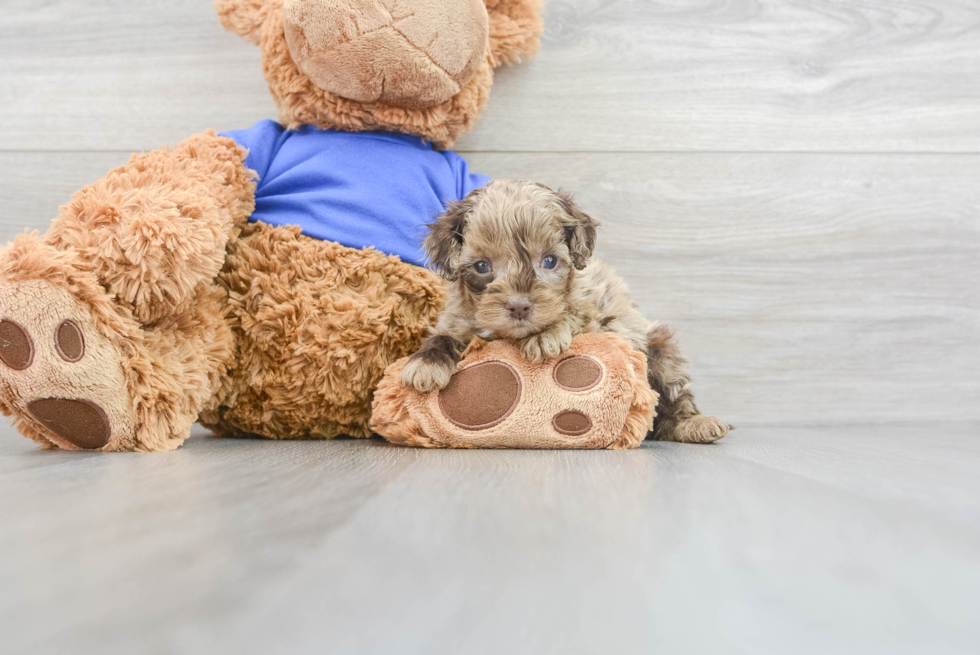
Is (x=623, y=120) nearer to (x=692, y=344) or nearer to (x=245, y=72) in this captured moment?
(x=692, y=344)

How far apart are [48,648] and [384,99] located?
47.5 inches

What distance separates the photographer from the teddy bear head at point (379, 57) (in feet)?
4.17

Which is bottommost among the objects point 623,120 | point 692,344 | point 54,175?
point 692,344

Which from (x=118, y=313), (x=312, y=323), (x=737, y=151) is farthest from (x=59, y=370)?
(x=737, y=151)

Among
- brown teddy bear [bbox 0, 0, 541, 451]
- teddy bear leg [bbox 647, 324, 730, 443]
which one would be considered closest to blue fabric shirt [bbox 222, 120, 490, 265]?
brown teddy bear [bbox 0, 0, 541, 451]

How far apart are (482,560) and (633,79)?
155 centimetres

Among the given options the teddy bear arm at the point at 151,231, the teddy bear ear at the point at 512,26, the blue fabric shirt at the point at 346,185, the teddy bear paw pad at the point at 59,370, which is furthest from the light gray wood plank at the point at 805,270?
the teddy bear paw pad at the point at 59,370

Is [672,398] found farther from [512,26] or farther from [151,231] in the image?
[151,231]

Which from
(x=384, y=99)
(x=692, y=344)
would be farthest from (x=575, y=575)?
(x=692, y=344)

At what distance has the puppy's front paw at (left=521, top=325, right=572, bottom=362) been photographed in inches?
46.4

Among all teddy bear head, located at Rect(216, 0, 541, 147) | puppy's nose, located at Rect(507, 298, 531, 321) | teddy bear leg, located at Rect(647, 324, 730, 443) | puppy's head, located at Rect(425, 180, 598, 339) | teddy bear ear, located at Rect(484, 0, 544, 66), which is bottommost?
teddy bear leg, located at Rect(647, 324, 730, 443)

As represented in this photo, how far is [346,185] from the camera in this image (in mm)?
1400

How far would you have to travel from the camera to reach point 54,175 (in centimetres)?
175

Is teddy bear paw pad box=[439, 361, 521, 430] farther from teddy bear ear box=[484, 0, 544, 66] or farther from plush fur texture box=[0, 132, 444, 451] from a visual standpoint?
teddy bear ear box=[484, 0, 544, 66]
